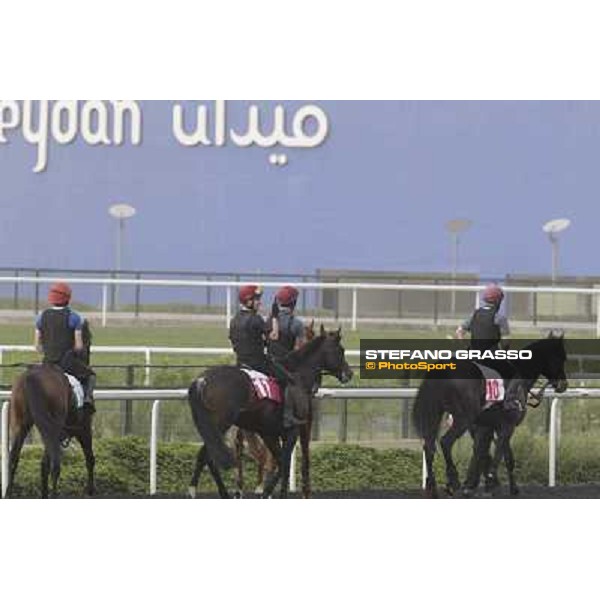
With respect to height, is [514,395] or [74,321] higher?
[74,321]

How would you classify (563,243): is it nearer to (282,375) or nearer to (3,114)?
(3,114)

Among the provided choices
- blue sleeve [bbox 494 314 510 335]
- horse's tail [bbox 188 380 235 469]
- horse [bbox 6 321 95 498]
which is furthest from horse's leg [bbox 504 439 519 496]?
horse [bbox 6 321 95 498]

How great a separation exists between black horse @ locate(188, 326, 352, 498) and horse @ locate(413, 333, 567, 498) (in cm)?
59

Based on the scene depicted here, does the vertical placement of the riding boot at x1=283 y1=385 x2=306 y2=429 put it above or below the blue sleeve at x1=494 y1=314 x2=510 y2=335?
below

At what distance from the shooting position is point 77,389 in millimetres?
11508

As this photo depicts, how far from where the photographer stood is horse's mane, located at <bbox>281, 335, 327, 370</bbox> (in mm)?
11562

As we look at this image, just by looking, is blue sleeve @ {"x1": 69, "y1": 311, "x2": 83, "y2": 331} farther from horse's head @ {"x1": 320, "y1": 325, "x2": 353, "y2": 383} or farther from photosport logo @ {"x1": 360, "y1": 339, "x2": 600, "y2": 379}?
photosport logo @ {"x1": 360, "y1": 339, "x2": 600, "y2": 379}

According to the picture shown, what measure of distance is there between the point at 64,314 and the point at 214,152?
448 inches

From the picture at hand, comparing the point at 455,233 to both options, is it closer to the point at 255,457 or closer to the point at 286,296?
the point at 255,457

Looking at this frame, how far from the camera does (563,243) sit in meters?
21.7

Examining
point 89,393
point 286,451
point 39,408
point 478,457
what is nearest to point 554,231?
point 478,457

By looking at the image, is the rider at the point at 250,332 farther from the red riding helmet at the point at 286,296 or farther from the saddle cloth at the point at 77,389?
the saddle cloth at the point at 77,389

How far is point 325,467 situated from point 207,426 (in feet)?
9.65

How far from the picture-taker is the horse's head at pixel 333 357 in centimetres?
1157
